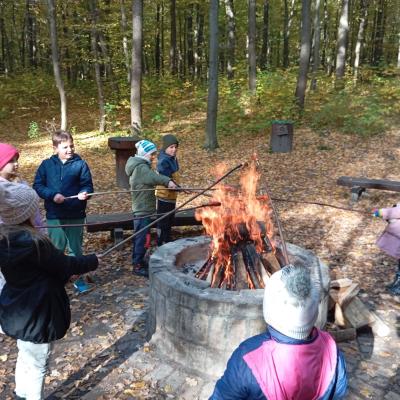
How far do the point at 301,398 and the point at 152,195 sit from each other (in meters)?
4.29

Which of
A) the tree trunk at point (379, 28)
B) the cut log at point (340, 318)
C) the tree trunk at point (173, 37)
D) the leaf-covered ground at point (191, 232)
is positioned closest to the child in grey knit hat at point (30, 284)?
the leaf-covered ground at point (191, 232)

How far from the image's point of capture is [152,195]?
5.88 m

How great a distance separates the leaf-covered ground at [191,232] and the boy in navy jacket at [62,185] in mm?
1107

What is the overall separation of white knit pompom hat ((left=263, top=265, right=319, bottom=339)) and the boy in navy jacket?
3563mm

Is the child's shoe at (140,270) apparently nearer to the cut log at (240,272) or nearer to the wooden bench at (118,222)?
the wooden bench at (118,222)

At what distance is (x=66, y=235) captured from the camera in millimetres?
5293

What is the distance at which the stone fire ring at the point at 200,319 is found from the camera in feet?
12.2

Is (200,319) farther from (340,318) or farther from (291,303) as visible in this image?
(291,303)

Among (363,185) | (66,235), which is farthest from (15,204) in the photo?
(363,185)

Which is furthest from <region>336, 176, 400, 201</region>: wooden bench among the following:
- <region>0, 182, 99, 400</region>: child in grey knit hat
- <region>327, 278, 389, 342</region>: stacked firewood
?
<region>0, 182, 99, 400</region>: child in grey knit hat

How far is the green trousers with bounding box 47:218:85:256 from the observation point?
5195mm

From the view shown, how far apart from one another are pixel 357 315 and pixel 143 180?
3.19 m

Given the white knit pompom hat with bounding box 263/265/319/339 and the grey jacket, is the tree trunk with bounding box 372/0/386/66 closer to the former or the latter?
the grey jacket

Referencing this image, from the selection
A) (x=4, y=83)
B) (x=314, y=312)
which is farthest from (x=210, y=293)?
(x=4, y=83)
